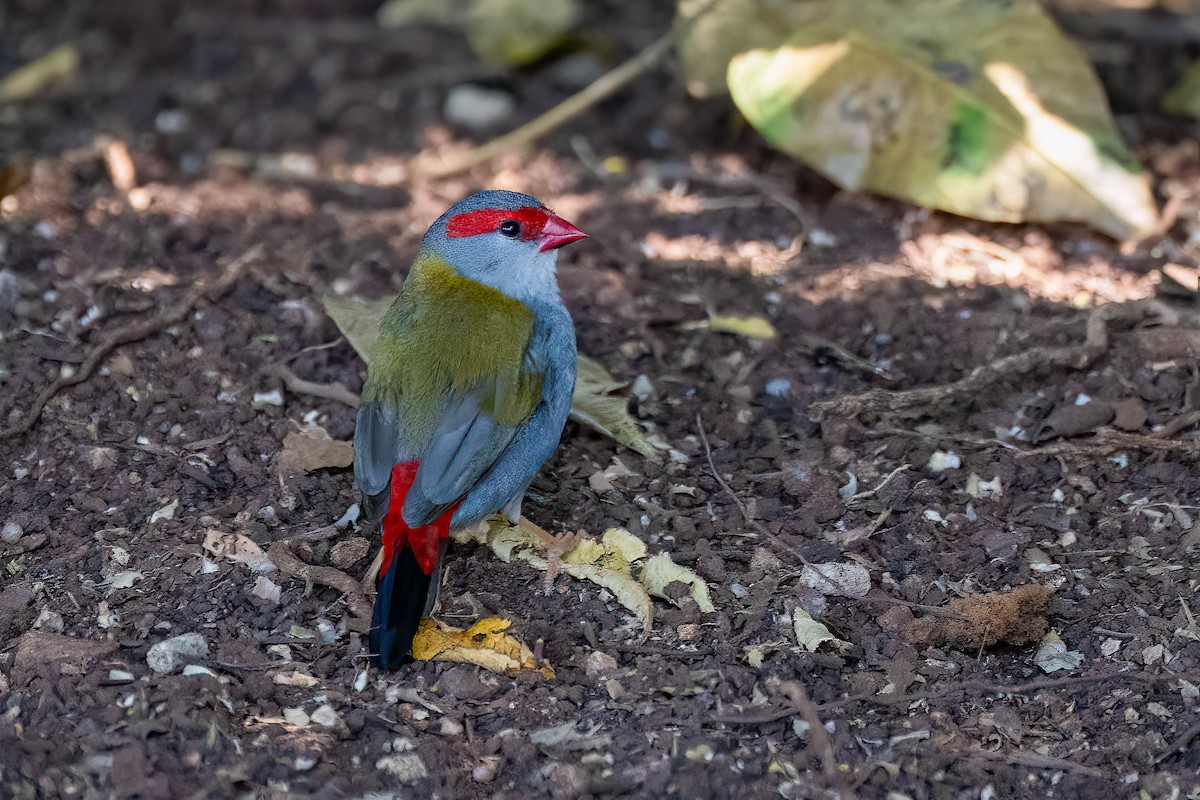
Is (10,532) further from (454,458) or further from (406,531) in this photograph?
(454,458)

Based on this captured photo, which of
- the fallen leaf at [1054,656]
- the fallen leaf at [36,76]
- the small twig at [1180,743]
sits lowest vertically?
the fallen leaf at [36,76]

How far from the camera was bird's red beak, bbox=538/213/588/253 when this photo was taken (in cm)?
403

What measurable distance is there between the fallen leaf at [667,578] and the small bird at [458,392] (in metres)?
0.42

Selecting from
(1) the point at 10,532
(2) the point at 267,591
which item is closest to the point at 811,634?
(2) the point at 267,591

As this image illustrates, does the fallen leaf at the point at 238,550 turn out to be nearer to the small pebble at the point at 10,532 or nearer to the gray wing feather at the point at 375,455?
the gray wing feather at the point at 375,455

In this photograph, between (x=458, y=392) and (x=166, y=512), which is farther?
(x=166, y=512)

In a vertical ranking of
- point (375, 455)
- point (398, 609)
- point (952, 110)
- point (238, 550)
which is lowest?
point (238, 550)

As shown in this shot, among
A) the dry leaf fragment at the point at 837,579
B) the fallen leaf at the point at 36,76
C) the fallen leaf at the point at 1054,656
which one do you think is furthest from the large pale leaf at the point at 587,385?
the fallen leaf at the point at 36,76

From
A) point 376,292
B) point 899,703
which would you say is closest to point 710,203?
point 376,292

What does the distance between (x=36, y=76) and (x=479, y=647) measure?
407 centimetres

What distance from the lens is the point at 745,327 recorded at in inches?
181

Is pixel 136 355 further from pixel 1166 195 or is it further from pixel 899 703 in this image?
pixel 1166 195

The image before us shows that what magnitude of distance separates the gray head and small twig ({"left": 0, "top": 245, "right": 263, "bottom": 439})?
3.09 ft

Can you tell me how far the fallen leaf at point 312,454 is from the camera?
391cm
